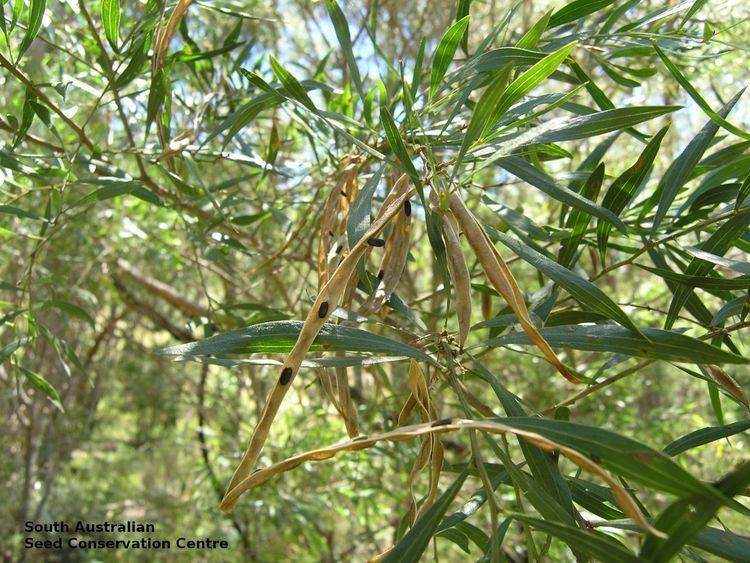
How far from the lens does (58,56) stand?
1431 mm

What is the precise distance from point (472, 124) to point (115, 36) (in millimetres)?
543

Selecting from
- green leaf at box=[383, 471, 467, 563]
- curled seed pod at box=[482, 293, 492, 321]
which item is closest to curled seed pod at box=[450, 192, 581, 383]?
green leaf at box=[383, 471, 467, 563]

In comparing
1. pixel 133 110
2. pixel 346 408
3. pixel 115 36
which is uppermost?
pixel 133 110

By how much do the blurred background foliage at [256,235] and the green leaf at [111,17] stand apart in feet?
0.04

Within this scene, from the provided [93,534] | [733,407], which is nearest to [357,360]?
[733,407]

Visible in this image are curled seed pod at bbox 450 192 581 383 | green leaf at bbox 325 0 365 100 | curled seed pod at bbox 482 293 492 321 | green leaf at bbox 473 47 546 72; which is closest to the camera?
curled seed pod at bbox 450 192 581 383

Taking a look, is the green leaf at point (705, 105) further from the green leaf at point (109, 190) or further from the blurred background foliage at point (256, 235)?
the green leaf at point (109, 190)

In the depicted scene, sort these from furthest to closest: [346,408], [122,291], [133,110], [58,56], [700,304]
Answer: [122,291] → [58,56] → [133,110] → [700,304] → [346,408]

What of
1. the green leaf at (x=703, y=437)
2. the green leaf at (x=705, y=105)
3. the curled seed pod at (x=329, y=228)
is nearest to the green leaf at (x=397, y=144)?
the curled seed pod at (x=329, y=228)

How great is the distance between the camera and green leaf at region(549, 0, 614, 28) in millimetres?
644

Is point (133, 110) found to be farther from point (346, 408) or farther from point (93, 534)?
point (93, 534)

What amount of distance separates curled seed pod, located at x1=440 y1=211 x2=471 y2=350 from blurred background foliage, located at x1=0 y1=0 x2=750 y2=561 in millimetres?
129

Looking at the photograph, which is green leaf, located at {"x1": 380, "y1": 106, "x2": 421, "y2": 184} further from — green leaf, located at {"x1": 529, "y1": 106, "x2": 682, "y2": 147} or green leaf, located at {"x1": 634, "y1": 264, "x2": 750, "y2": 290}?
green leaf, located at {"x1": 634, "y1": 264, "x2": 750, "y2": 290}

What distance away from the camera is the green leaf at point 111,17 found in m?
0.77
